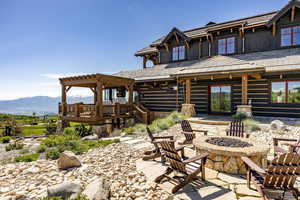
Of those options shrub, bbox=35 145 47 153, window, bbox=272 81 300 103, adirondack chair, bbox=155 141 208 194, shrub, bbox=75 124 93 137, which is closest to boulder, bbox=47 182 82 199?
adirondack chair, bbox=155 141 208 194

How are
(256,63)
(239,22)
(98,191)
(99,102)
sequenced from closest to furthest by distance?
(98,191), (256,63), (99,102), (239,22)

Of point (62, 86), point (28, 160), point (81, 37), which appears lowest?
point (28, 160)

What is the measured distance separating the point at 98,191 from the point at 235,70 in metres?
9.35

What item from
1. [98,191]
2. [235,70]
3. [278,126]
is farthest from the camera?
[235,70]

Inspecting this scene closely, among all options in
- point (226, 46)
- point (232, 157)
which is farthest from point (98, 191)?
point (226, 46)

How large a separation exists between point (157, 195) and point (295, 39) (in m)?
14.2

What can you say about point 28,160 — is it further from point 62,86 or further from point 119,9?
point 119,9

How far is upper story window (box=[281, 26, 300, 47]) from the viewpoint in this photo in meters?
11.3

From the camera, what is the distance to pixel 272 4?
14469mm

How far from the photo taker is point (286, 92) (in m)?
10.3

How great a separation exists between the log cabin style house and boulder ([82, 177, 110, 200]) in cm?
882

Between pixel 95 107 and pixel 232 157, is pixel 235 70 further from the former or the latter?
pixel 95 107

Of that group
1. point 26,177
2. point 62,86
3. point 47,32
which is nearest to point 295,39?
point 26,177

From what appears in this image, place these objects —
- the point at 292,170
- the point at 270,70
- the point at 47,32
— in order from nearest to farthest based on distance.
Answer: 1. the point at 292,170
2. the point at 270,70
3. the point at 47,32
